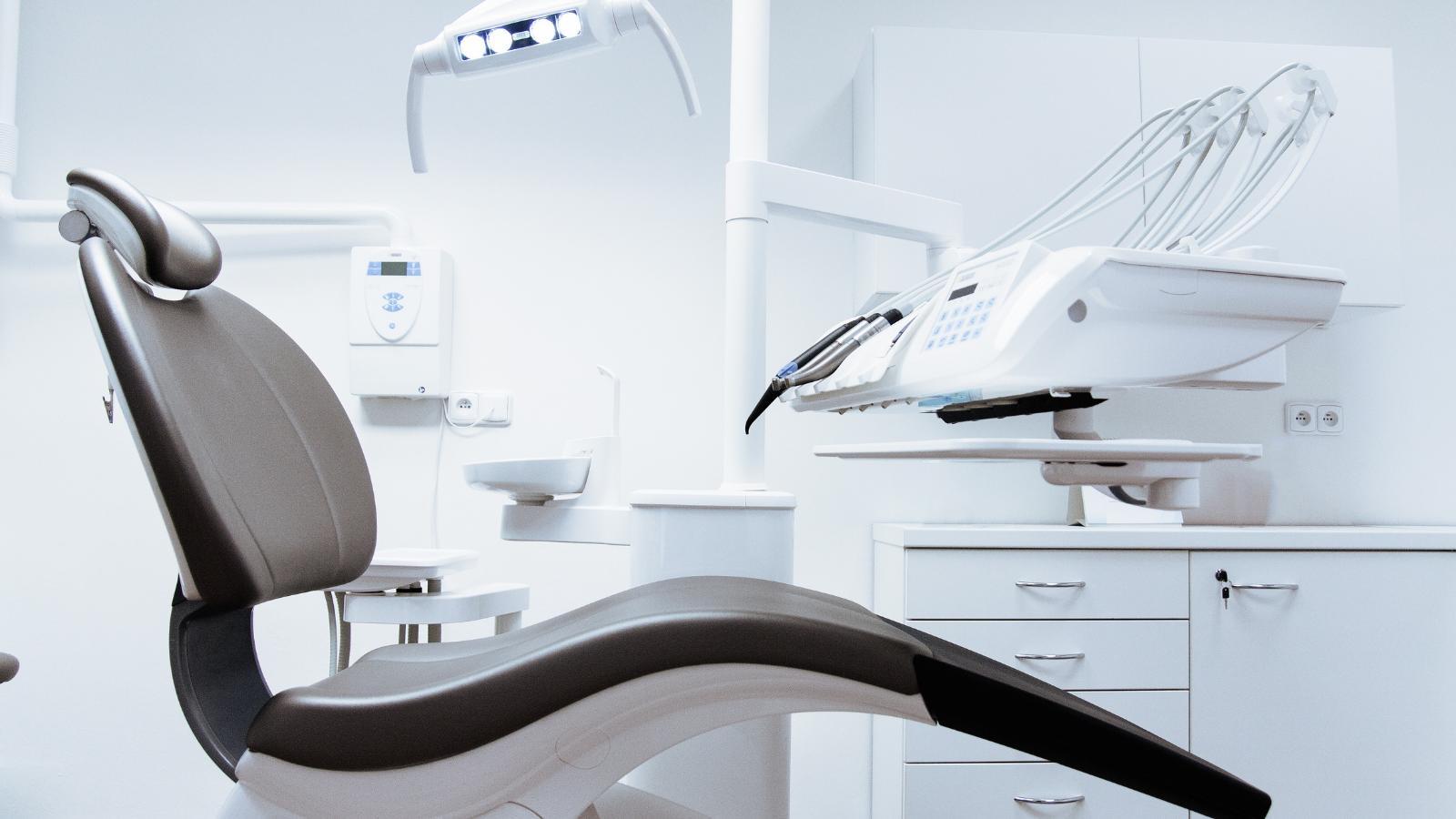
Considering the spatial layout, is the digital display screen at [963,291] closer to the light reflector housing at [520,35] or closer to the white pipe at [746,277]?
the white pipe at [746,277]

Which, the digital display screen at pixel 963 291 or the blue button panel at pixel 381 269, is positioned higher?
the blue button panel at pixel 381 269

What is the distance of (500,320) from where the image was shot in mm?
2074

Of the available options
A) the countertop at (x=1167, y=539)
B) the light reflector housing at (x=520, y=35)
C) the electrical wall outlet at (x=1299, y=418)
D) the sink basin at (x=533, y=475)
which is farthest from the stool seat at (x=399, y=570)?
the electrical wall outlet at (x=1299, y=418)

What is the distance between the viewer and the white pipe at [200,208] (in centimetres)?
199

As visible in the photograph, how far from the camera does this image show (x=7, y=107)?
6.60 ft

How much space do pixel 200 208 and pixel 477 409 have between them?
856 mm

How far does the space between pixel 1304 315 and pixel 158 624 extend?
2.45 meters

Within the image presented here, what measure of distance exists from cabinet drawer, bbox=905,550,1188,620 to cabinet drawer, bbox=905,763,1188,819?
28 cm

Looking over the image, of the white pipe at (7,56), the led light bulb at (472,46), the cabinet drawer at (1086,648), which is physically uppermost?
the white pipe at (7,56)

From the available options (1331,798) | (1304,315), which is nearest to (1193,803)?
(1304,315)

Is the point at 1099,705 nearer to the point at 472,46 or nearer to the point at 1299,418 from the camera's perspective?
the point at 1299,418

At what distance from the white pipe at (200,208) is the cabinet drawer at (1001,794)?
1727 mm

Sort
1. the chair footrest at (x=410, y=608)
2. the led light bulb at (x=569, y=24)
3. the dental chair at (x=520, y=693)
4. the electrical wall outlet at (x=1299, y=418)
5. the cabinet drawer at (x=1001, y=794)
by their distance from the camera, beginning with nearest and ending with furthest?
the dental chair at (x=520, y=693) < the led light bulb at (x=569, y=24) < the chair footrest at (x=410, y=608) < the cabinet drawer at (x=1001, y=794) < the electrical wall outlet at (x=1299, y=418)

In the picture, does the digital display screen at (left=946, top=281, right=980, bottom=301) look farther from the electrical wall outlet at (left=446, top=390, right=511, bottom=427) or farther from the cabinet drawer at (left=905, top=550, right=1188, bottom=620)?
the electrical wall outlet at (left=446, top=390, right=511, bottom=427)
